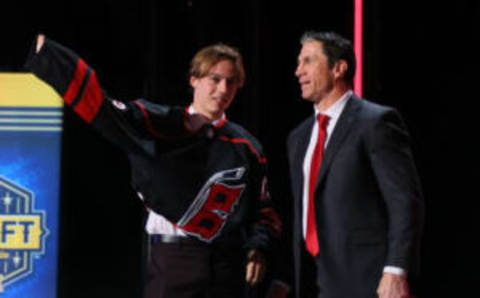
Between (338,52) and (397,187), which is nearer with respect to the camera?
(397,187)

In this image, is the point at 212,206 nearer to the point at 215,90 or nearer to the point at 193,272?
the point at 193,272

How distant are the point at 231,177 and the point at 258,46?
0.75 meters

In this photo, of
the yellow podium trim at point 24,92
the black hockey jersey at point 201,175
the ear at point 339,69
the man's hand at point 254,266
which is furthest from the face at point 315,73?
the yellow podium trim at point 24,92

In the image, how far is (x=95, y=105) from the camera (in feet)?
6.32

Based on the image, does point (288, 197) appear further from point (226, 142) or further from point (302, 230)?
point (302, 230)

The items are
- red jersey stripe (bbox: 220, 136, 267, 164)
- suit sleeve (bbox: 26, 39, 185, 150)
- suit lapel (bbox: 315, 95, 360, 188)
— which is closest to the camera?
suit sleeve (bbox: 26, 39, 185, 150)

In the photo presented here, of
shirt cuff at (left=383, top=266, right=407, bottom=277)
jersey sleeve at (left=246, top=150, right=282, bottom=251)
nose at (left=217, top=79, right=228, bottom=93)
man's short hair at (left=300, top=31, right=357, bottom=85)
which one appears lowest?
shirt cuff at (left=383, top=266, right=407, bottom=277)

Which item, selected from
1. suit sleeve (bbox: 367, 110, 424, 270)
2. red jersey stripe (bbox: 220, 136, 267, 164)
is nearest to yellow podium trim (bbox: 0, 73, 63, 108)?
red jersey stripe (bbox: 220, 136, 267, 164)

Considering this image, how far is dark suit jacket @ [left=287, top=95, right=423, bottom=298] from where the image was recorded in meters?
1.92

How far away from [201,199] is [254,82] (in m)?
0.73

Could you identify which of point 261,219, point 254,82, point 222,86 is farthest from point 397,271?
point 254,82

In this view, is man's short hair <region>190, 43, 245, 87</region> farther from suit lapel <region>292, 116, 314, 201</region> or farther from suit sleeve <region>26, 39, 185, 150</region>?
suit lapel <region>292, 116, 314, 201</region>

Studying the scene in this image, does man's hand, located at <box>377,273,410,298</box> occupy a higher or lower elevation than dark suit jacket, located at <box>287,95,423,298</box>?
lower

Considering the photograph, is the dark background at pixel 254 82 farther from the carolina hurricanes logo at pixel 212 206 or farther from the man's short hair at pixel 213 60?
the carolina hurricanes logo at pixel 212 206
